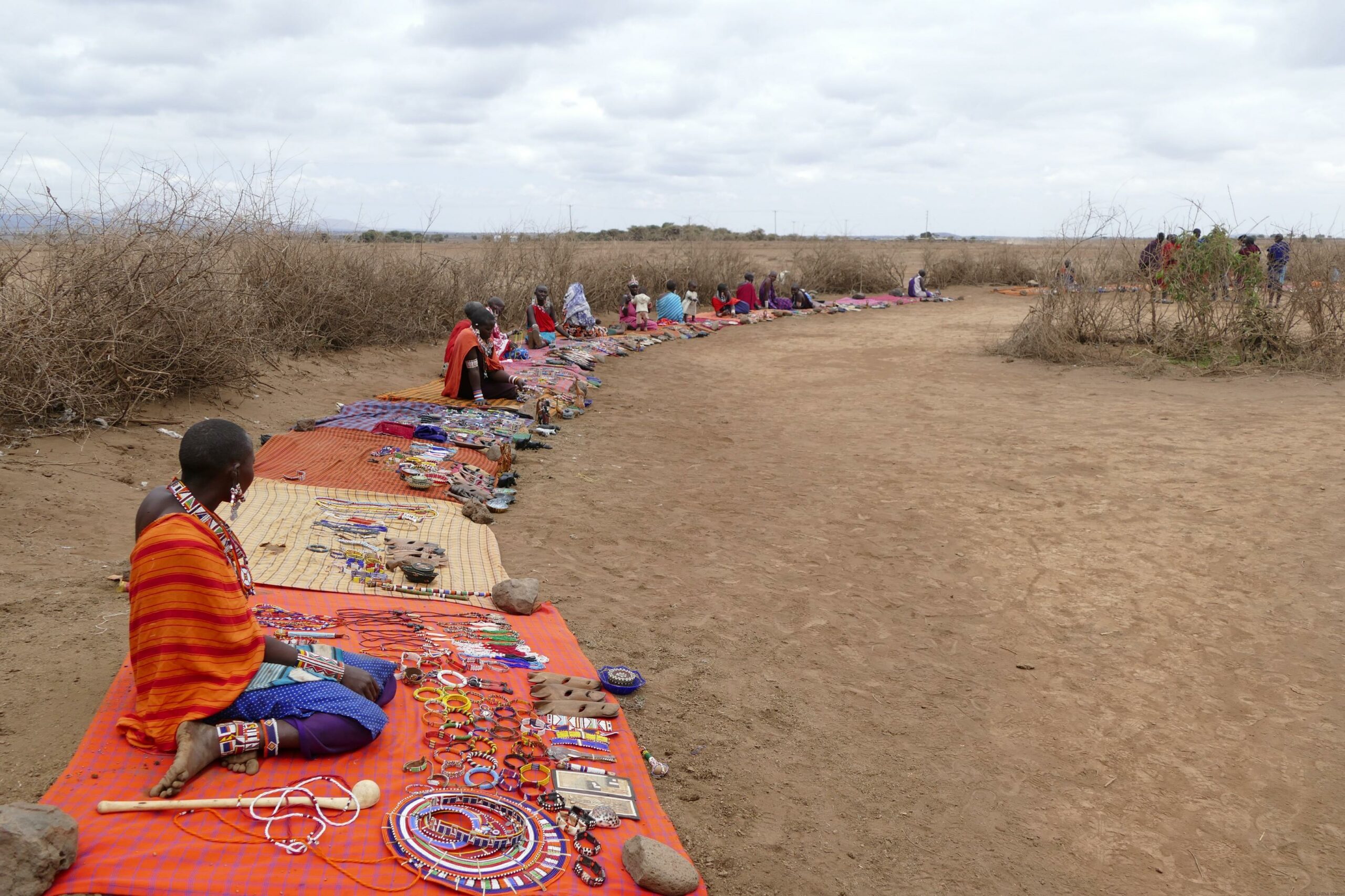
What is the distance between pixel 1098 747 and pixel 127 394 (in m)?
6.93

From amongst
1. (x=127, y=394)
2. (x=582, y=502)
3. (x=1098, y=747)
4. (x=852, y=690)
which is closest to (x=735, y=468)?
(x=582, y=502)

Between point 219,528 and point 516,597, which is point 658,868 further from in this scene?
point 516,597

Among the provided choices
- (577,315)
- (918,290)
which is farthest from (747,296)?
(918,290)

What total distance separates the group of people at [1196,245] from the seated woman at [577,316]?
26.6ft

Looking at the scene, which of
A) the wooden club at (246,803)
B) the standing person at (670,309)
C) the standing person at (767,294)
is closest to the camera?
the wooden club at (246,803)

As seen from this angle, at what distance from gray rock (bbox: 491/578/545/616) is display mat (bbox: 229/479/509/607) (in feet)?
0.29

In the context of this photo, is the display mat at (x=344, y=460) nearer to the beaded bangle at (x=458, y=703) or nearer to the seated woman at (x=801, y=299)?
the beaded bangle at (x=458, y=703)

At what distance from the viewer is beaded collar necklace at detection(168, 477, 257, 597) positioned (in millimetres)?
2676

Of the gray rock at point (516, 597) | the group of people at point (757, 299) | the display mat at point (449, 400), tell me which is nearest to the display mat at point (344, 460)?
the display mat at point (449, 400)

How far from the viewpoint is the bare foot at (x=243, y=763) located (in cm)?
265

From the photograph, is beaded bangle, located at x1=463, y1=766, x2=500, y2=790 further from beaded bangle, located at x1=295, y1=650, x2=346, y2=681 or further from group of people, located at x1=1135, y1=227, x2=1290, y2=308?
group of people, located at x1=1135, y1=227, x2=1290, y2=308

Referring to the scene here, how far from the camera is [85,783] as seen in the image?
2.52m

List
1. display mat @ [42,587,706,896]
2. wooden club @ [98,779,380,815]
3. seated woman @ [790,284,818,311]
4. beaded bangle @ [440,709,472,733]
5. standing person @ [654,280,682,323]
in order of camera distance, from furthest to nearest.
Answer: seated woman @ [790,284,818,311] < standing person @ [654,280,682,323] < beaded bangle @ [440,709,472,733] < wooden club @ [98,779,380,815] < display mat @ [42,587,706,896]

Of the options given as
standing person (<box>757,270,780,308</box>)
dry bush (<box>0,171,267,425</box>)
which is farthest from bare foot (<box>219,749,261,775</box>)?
standing person (<box>757,270,780,308</box>)
